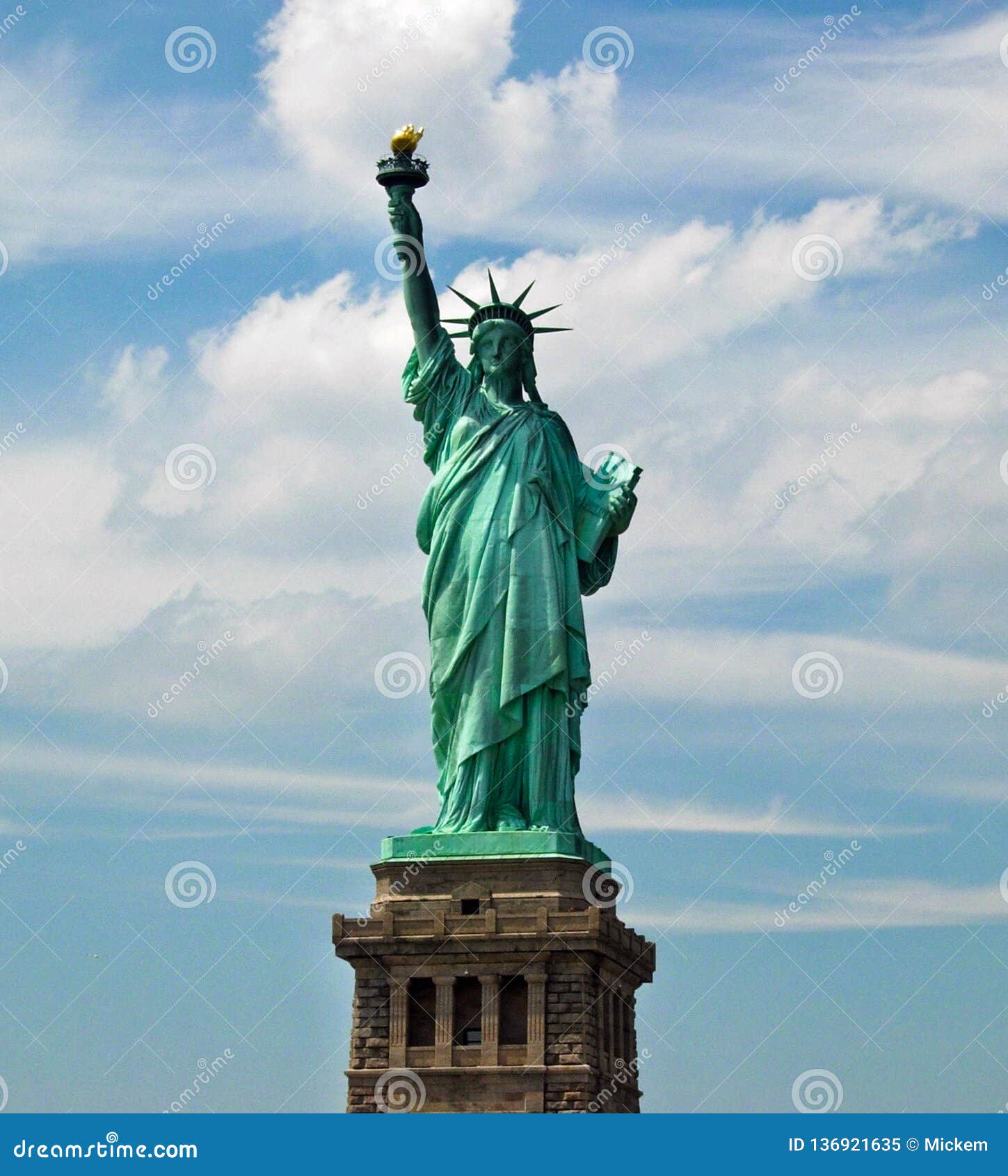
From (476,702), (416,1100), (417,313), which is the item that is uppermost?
(417,313)

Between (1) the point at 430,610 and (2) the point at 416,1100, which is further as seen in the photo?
(1) the point at 430,610

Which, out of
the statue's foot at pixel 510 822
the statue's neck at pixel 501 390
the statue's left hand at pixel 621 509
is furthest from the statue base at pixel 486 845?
the statue's neck at pixel 501 390

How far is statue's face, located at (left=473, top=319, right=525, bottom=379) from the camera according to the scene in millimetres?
44531

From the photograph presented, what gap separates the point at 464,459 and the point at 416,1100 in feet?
33.0

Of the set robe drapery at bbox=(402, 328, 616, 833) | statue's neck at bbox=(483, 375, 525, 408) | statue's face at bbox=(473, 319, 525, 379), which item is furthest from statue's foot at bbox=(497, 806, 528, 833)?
statue's face at bbox=(473, 319, 525, 379)

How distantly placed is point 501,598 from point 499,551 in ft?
2.60

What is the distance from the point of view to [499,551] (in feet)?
143

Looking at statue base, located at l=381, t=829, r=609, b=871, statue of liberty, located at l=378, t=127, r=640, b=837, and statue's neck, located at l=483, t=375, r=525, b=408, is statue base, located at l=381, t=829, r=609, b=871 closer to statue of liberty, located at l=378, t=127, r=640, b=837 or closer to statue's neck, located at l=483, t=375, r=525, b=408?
statue of liberty, located at l=378, t=127, r=640, b=837

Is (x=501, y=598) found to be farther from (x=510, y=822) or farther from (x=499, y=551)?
(x=510, y=822)

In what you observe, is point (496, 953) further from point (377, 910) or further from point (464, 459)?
point (464, 459)

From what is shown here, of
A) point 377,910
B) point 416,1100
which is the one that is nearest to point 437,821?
point 377,910

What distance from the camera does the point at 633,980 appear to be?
4284 cm

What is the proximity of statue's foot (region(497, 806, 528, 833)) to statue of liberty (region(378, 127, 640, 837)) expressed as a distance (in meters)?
0.03

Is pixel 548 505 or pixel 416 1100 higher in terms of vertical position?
pixel 548 505
